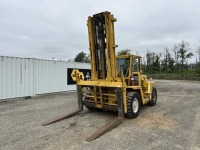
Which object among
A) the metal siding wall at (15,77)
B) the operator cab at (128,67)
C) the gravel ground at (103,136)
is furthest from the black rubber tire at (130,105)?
the metal siding wall at (15,77)

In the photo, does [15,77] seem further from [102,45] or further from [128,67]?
[128,67]

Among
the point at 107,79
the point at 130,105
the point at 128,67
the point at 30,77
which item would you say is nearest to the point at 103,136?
the point at 130,105

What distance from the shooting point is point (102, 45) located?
20.1ft

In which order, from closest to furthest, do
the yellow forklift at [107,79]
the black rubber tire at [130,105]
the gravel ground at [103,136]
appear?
the gravel ground at [103,136] → the yellow forklift at [107,79] → the black rubber tire at [130,105]

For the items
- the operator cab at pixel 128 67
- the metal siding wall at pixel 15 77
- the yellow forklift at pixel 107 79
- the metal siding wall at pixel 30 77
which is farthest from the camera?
the metal siding wall at pixel 30 77

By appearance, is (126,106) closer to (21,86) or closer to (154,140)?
(154,140)

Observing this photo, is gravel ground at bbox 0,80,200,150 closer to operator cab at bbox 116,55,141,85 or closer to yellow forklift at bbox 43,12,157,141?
yellow forklift at bbox 43,12,157,141

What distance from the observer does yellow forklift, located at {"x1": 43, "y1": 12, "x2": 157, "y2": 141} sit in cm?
577

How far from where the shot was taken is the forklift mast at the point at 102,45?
19.1 feet

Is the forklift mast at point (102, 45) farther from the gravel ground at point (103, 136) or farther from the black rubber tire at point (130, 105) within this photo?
the gravel ground at point (103, 136)

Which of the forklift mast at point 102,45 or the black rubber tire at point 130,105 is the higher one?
the forklift mast at point 102,45

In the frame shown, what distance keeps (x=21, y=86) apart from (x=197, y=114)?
950cm

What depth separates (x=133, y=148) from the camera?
398 centimetres

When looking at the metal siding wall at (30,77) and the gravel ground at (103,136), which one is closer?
the gravel ground at (103,136)
